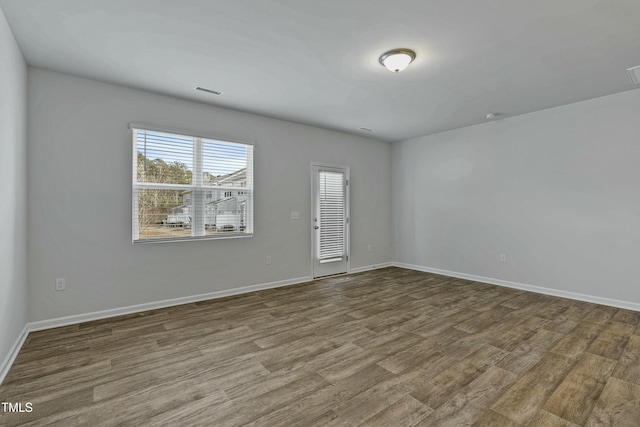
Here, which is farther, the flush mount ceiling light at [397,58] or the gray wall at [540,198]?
the gray wall at [540,198]

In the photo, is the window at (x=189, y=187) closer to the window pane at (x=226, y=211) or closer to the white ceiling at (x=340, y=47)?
the window pane at (x=226, y=211)

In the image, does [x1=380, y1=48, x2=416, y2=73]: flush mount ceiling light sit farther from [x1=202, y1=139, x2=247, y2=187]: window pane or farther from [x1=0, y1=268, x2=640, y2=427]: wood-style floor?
[x1=0, y1=268, x2=640, y2=427]: wood-style floor

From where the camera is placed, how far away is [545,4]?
217cm

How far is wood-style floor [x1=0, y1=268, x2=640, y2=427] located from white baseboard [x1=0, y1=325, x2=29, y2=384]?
0.17 ft

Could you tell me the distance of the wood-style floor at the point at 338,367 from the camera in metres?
1.82

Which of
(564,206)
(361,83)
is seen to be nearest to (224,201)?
(361,83)

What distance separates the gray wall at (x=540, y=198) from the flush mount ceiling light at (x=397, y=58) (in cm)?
290

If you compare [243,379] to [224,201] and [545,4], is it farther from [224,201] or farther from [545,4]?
[545,4]

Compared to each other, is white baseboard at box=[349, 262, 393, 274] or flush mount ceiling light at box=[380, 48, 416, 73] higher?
flush mount ceiling light at box=[380, 48, 416, 73]

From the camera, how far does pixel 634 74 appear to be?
128 inches

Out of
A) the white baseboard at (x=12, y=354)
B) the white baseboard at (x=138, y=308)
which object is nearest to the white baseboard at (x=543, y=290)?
the white baseboard at (x=138, y=308)

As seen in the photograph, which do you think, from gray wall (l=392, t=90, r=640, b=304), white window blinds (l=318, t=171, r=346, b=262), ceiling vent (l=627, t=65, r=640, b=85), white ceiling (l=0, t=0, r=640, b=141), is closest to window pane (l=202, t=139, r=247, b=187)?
white ceiling (l=0, t=0, r=640, b=141)

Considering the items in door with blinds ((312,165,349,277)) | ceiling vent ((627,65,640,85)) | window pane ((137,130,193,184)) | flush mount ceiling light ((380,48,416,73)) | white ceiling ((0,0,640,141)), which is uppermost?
white ceiling ((0,0,640,141))

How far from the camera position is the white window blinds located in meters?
5.46
